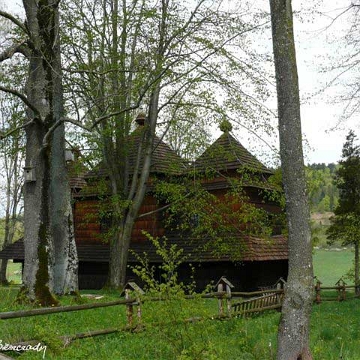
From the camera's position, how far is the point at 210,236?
22547mm

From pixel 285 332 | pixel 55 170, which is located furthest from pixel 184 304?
pixel 55 170

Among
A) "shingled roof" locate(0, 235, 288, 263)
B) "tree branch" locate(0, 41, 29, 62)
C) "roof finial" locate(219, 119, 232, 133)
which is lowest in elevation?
"shingled roof" locate(0, 235, 288, 263)

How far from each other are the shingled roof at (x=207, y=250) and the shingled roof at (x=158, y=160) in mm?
3453

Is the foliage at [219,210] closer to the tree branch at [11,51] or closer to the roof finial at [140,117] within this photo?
the roof finial at [140,117]

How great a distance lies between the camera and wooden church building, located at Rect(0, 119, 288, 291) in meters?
20.6

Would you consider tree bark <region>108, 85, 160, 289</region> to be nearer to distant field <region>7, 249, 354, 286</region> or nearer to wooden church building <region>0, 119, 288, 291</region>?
wooden church building <region>0, 119, 288, 291</region>

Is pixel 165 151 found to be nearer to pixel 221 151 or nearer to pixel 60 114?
pixel 221 151

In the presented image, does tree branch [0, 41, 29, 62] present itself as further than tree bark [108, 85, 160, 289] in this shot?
No

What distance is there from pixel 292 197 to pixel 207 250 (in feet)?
49.2

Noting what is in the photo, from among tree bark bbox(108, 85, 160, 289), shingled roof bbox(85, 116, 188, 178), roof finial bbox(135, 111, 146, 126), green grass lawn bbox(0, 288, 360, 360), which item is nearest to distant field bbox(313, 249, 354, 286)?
Result: shingled roof bbox(85, 116, 188, 178)

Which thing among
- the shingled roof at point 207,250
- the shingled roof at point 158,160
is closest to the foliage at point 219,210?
the shingled roof at point 207,250

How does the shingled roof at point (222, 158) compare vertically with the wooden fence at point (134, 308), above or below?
above

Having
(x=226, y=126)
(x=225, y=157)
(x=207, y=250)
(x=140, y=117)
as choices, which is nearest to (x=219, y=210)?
(x=225, y=157)

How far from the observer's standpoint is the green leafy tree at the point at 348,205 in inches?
1125
